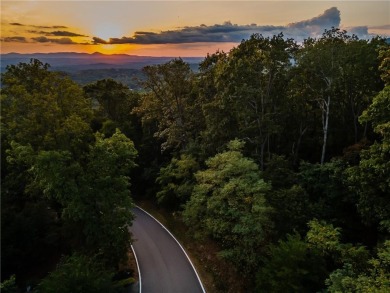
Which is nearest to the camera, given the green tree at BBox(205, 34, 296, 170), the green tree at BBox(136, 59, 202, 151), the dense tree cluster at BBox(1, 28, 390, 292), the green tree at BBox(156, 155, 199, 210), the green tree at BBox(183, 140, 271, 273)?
the dense tree cluster at BBox(1, 28, 390, 292)

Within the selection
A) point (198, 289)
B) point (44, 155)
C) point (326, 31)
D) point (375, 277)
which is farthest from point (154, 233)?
point (326, 31)

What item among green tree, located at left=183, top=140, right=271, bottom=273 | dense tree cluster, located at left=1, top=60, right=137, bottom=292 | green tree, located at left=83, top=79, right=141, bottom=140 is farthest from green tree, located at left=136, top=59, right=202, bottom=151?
green tree, located at left=183, top=140, right=271, bottom=273

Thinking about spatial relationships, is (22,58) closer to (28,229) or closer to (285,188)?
(28,229)

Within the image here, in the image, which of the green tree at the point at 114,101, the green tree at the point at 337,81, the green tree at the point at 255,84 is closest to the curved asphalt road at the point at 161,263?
the green tree at the point at 255,84

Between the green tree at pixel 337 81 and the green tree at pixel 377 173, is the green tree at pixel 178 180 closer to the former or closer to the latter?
the green tree at pixel 337 81

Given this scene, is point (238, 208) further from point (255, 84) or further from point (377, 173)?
point (255, 84)

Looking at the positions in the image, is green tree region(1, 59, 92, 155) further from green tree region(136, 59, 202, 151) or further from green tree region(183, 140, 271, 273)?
green tree region(136, 59, 202, 151)
